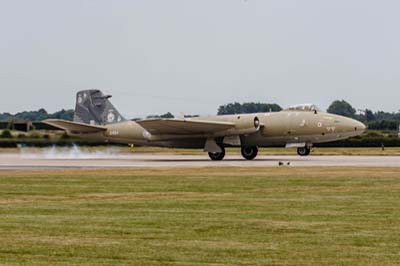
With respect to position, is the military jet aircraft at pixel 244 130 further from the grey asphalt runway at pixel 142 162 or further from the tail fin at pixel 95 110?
the tail fin at pixel 95 110

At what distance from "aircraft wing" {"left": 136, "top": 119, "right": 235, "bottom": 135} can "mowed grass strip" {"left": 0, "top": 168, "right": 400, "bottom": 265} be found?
22408 mm

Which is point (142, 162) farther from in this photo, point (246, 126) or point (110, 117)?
point (110, 117)

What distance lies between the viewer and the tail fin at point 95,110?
58.3 metres

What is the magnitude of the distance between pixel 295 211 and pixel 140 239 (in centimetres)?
533

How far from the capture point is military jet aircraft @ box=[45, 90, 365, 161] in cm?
5272

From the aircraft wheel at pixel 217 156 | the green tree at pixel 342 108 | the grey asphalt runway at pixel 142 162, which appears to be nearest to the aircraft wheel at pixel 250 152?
the aircraft wheel at pixel 217 156

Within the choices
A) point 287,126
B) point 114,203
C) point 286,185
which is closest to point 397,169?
point 286,185

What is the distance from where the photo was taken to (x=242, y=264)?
12.3 meters

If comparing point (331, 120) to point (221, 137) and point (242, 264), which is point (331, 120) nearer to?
point (221, 137)

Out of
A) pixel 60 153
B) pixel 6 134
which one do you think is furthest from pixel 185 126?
pixel 6 134

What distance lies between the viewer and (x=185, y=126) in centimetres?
5300

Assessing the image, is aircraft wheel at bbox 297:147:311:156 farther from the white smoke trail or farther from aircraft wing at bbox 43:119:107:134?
aircraft wing at bbox 43:119:107:134

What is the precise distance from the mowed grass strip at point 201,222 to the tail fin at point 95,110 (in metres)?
28.6

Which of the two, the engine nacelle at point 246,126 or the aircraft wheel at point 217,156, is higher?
the engine nacelle at point 246,126
